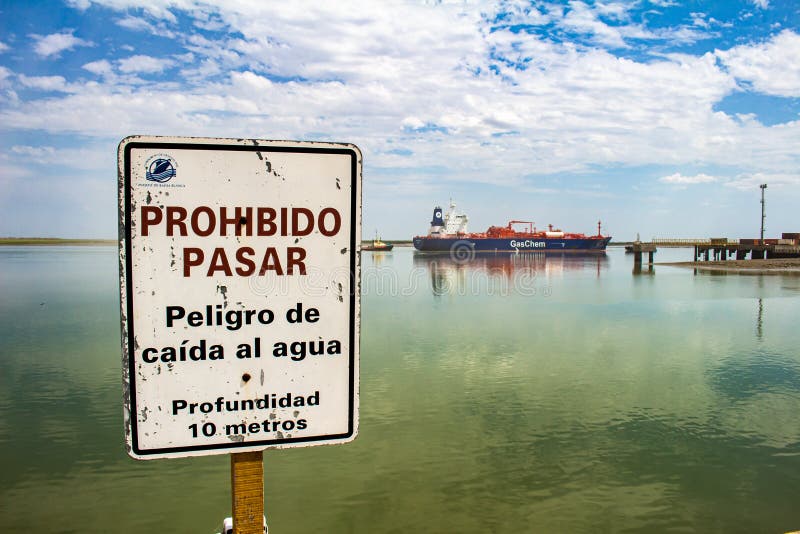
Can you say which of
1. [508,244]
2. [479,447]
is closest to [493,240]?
[508,244]

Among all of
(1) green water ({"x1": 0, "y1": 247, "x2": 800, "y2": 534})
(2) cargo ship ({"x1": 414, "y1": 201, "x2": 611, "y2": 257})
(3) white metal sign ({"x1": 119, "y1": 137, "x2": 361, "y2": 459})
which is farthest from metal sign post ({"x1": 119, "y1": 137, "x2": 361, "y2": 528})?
(2) cargo ship ({"x1": 414, "y1": 201, "x2": 611, "y2": 257})

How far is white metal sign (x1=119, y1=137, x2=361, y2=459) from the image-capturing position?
1.73 metres

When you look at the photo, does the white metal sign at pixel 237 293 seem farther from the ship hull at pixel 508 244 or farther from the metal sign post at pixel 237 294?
the ship hull at pixel 508 244

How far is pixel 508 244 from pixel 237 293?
401ft

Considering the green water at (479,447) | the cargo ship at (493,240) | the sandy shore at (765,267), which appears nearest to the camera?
the green water at (479,447)

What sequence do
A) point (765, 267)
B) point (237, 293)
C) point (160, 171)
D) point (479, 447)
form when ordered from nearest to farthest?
point (160, 171) → point (237, 293) → point (479, 447) → point (765, 267)

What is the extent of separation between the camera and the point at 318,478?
9.48m

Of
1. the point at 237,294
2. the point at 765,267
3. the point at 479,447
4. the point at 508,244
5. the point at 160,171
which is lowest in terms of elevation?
the point at 479,447

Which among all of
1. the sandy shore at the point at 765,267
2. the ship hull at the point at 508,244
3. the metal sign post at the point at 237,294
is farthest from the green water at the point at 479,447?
the ship hull at the point at 508,244

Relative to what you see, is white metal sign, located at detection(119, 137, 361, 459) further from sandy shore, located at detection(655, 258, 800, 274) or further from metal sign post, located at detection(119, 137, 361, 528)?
sandy shore, located at detection(655, 258, 800, 274)

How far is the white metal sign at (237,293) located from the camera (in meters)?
1.73

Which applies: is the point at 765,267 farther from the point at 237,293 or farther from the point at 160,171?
the point at 160,171

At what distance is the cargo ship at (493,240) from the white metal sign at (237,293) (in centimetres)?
12096

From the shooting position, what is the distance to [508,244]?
12138cm
